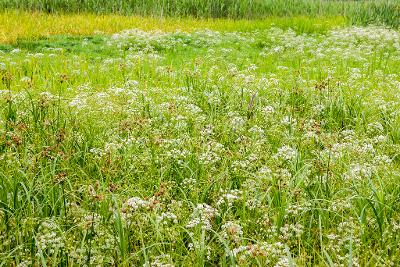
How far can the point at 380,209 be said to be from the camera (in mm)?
3857

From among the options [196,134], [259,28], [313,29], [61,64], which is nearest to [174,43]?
[61,64]

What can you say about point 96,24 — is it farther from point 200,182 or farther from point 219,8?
point 200,182

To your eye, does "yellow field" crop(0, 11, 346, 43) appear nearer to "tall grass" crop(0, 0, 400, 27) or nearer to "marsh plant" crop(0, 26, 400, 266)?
"tall grass" crop(0, 0, 400, 27)

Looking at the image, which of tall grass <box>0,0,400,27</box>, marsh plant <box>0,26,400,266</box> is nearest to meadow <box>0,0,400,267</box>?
marsh plant <box>0,26,400,266</box>

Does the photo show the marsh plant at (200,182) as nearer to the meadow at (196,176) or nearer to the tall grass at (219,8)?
the meadow at (196,176)

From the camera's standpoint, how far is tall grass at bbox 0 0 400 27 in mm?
21156

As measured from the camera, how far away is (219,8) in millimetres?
23812

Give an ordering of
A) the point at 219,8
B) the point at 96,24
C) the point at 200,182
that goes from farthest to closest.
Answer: the point at 219,8 < the point at 96,24 < the point at 200,182

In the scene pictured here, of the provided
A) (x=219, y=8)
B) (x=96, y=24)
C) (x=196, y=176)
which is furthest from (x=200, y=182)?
(x=219, y=8)

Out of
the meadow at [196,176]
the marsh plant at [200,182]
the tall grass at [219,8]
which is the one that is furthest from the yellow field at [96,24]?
the marsh plant at [200,182]

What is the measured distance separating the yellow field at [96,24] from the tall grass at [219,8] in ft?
3.57

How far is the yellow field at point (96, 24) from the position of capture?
16172 millimetres

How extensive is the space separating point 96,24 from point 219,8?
309 inches

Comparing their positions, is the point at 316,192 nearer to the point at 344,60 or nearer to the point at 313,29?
the point at 344,60
